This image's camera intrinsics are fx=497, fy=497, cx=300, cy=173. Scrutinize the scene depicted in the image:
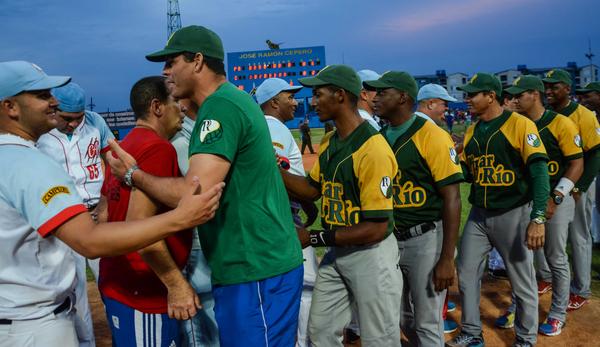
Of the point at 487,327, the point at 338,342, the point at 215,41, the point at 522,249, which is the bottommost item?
the point at 487,327

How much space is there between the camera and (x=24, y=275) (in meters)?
2.38

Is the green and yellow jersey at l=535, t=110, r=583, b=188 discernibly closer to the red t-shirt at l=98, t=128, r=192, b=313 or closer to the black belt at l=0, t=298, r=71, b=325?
the red t-shirt at l=98, t=128, r=192, b=313

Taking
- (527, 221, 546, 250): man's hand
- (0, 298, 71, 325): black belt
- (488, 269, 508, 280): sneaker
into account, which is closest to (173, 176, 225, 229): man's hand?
Result: (0, 298, 71, 325): black belt

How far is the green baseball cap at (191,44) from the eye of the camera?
2.60m

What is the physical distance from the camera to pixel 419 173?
4.12 metres

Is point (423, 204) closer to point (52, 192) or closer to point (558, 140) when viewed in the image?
point (558, 140)

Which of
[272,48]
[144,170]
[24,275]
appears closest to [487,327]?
[144,170]

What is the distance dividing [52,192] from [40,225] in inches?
5.9

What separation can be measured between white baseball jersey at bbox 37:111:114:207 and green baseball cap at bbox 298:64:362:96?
2.49 meters

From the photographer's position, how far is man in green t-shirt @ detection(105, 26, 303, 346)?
242 centimetres

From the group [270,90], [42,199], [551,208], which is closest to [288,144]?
[270,90]

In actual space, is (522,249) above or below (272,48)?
below

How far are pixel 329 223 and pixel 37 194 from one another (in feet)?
6.64

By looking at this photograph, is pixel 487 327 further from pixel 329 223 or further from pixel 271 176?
pixel 271 176
